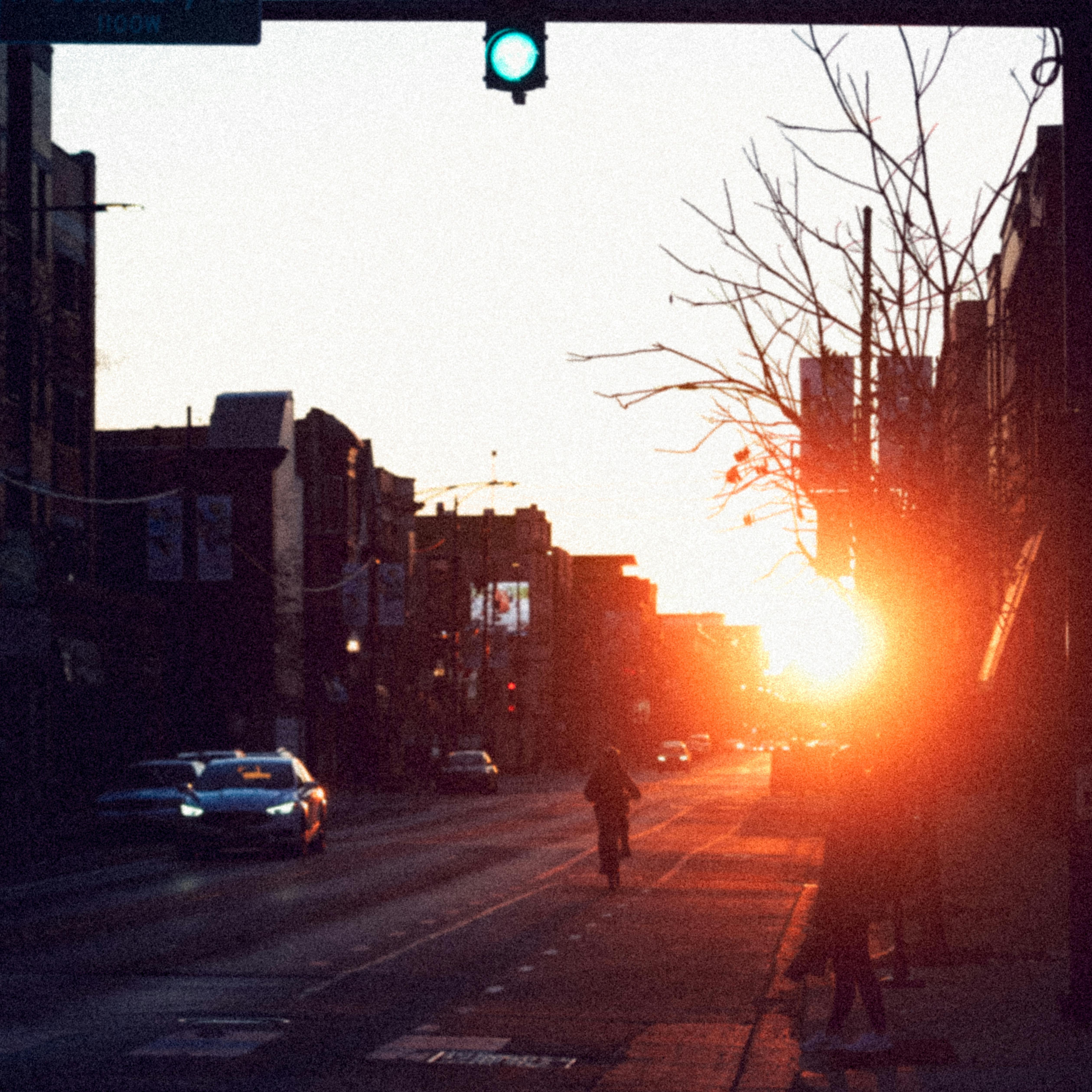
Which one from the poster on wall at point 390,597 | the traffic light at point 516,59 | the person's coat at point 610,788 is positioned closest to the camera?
the traffic light at point 516,59

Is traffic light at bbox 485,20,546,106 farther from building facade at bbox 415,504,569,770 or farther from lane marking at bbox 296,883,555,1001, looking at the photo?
building facade at bbox 415,504,569,770

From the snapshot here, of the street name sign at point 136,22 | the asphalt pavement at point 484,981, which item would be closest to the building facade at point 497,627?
the asphalt pavement at point 484,981

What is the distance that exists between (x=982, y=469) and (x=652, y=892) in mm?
6635

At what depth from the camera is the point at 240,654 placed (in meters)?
64.9

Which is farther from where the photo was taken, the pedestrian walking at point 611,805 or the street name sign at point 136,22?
the pedestrian walking at point 611,805

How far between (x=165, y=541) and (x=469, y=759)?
21976mm

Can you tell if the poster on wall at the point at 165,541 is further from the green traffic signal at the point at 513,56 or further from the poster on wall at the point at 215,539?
the green traffic signal at the point at 513,56

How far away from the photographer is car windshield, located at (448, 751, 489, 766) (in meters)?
66.3

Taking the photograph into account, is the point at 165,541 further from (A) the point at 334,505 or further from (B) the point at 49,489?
(A) the point at 334,505

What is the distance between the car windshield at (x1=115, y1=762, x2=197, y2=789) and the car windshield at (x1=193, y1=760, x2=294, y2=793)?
3335 mm

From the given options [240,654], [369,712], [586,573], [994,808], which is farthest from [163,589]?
[586,573]

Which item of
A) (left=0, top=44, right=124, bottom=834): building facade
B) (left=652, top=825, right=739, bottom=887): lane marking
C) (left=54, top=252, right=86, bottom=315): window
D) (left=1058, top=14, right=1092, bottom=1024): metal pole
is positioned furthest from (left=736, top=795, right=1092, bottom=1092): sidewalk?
(left=54, top=252, right=86, bottom=315): window

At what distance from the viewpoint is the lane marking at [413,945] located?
47.7 ft

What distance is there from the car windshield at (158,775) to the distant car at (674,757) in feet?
227
